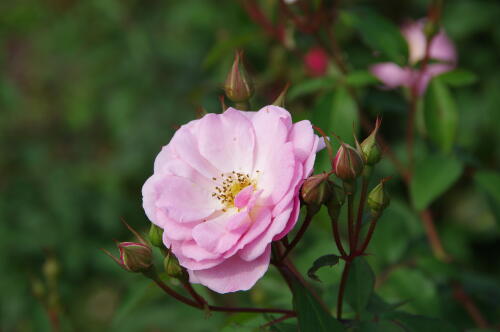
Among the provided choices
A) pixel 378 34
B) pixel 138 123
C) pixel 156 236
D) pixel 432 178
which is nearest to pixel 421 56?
pixel 378 34

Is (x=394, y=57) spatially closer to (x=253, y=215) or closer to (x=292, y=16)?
(x=292, y=16)

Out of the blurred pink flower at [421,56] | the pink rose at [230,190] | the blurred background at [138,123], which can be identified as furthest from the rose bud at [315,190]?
the blurred pink flower at [421,56]

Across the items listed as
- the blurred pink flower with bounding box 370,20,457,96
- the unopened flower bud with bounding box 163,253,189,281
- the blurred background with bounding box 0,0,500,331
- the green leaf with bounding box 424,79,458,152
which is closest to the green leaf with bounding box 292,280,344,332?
the unopened flower bud with bounding box 163,253,189,281

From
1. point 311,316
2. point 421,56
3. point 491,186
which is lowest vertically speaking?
point 421,56

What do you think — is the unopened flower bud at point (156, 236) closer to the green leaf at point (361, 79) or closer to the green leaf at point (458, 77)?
the green leaf at point (361, 79)

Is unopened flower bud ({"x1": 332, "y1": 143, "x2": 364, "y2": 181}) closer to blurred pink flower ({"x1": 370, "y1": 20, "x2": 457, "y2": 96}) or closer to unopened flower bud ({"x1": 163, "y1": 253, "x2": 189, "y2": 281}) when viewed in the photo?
unopened flower bud ({"x1": 163, "y1": 253, "x2": 189, "y2": 281})

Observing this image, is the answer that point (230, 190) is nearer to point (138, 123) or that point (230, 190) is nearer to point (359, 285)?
point (359, 285)

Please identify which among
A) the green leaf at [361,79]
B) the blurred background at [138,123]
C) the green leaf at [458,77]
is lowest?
the blurred background at [138,123]
